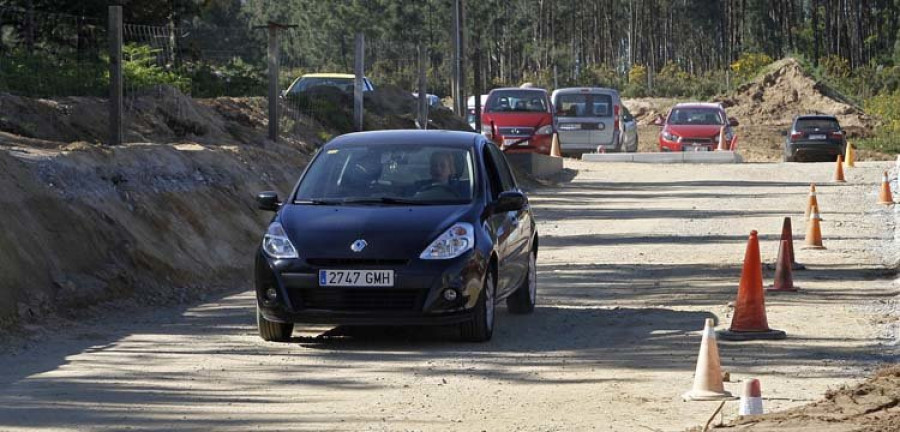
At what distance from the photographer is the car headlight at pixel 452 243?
11078mm

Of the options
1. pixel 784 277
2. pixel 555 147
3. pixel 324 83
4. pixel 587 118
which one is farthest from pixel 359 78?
pixel 587 118

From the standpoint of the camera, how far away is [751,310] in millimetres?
11398

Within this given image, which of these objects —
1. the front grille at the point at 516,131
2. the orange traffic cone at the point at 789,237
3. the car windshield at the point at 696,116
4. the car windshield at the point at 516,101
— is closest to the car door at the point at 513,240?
the orange traffic cone at the point at 789,237

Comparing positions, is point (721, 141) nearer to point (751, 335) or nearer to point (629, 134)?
point (629, 134)

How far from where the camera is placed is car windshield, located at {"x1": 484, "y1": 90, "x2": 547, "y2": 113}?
39500 mm

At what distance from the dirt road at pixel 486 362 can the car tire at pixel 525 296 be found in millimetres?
170

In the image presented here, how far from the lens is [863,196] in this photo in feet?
95.1

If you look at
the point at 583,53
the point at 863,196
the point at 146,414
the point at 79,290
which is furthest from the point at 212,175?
the point at 583,53

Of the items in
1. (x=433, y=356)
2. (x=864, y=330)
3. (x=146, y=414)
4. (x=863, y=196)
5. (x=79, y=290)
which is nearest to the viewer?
(x=146, y=414)

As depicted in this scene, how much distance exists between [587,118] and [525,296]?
30374mm

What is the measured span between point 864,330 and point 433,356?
133 inches

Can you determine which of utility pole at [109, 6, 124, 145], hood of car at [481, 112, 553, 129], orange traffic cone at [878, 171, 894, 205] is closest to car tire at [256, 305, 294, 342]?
utility pole at [109, 6, 124, 145]

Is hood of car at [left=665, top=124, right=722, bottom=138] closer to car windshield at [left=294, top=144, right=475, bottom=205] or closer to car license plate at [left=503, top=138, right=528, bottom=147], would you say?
car license plate at [left=503, top=138, right=528, bottom=147]

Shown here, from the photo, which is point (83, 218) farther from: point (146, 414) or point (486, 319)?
point (146, 414)
